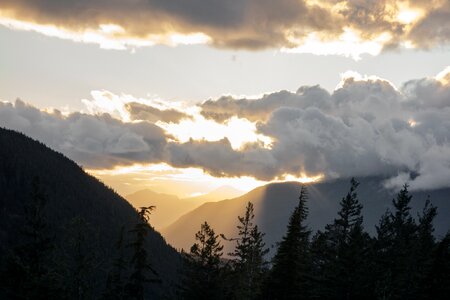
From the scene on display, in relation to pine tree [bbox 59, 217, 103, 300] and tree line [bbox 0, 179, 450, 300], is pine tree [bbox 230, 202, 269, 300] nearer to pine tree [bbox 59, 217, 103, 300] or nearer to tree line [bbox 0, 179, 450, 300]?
tree line [bbox 0, 179, 450, 300]

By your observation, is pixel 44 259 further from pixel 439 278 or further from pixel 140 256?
pixel 439 278

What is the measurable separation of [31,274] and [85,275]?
6846 millimetres

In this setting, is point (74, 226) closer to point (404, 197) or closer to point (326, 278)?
point (326, 278)

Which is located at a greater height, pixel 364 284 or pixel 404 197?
pixel 404 197

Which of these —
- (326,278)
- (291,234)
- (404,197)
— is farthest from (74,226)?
(404,197)

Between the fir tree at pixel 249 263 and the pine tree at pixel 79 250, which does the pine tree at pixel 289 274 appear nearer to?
the fir tree at pixel 249 263

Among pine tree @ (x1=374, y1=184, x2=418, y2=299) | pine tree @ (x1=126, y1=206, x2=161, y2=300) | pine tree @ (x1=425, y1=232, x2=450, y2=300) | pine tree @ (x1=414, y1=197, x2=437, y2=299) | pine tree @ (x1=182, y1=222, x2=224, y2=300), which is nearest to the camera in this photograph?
pine tree @ (x1=126, y1=206, x2=161, y2=300)

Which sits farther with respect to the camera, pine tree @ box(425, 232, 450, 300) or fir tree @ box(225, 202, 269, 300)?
fir tree @ box(225, 202, 269, 300)

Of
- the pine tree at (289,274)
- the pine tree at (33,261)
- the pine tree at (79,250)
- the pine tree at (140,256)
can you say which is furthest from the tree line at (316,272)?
the pine tree at (33,261)

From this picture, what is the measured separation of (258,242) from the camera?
169 feet

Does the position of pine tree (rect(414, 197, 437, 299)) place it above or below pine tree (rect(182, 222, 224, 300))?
above

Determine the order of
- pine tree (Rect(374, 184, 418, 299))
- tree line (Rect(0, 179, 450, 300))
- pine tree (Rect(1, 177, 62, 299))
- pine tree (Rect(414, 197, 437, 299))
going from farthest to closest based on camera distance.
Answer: pine tree (Rect(374, 184, 418, 299))
pine tree (Rect(414, 197, 437, 299))
tree line (Rect(0, 179, 450, 300))
pine tree (Rect(1, 177, 62, 299))

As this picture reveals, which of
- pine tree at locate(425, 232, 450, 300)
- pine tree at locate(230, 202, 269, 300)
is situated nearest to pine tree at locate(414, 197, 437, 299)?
pine tree at locate(425, 232, 450, 300)

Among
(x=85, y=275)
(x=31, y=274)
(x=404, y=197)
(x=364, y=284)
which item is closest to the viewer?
(x=31, y=274)
